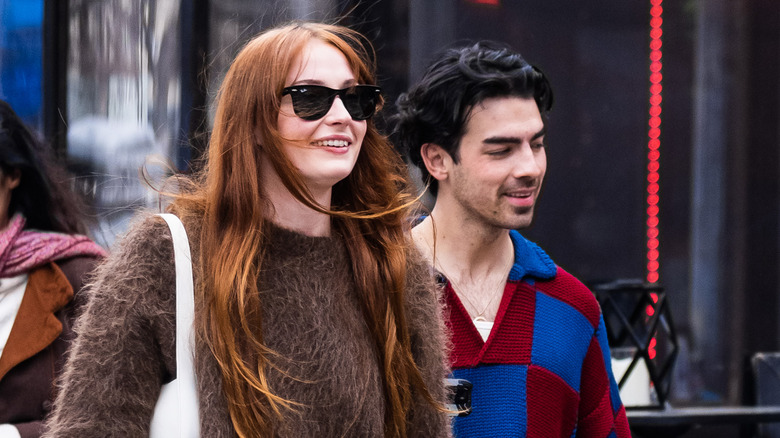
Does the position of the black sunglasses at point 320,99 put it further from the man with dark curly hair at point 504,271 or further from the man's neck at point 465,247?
the man's neck at point 465,247

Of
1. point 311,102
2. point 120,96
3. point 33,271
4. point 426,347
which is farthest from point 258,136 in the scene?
point 120,96

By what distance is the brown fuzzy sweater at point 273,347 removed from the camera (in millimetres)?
1739

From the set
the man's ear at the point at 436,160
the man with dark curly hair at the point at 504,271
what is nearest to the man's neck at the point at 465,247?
the man with dark curly hair at the point at 504,271

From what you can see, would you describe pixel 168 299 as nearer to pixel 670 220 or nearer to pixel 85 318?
pixel 85 318

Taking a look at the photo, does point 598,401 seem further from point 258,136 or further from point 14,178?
point 14,178

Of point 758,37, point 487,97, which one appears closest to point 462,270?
point 487,97

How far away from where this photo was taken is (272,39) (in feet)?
6.40

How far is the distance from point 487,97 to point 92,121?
7.96 feet

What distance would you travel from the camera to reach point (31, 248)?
3.37m

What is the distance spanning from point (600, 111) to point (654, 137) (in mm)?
322

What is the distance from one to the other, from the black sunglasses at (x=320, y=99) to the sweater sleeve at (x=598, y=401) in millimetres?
1148

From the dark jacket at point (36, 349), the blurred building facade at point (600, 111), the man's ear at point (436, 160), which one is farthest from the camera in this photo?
the blurred building facade at point (600, 111)

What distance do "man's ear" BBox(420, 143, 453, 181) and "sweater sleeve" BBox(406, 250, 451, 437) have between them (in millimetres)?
561

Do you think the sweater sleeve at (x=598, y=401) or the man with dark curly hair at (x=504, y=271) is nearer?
the man with dark curly hair at (x=504, y=271)
